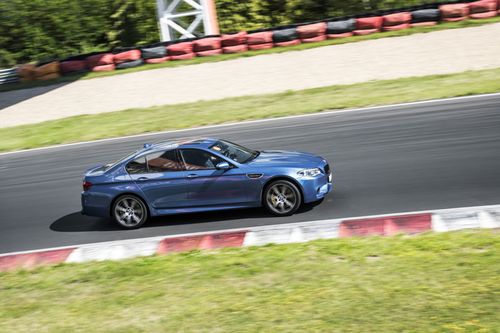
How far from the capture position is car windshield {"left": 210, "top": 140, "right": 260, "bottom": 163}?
40.2 feet

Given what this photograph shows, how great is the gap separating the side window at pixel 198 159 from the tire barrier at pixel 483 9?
1952cm

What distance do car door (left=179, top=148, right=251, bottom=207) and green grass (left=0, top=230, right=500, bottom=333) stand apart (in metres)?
1.70

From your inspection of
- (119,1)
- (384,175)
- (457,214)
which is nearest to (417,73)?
(384,175)

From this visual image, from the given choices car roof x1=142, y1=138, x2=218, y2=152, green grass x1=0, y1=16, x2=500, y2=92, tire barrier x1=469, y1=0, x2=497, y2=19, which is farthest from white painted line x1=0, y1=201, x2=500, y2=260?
tire barrier x1=469, y1=0, x2=497, y2=19

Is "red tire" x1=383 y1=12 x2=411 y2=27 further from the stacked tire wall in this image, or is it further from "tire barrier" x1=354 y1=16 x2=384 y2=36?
"tire barrier" x1=354 y1=16 x2=384 y2=36

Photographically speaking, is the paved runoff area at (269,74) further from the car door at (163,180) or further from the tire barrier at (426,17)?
the car door at (163,180)

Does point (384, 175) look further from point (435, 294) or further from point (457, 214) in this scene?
point (435, 294)

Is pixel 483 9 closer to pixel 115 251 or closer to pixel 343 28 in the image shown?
pixel 343 28

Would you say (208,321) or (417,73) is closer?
(208,321)

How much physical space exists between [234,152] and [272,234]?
205 centimetres

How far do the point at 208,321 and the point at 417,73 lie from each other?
1605 cm

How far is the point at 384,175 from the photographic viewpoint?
1348 cm

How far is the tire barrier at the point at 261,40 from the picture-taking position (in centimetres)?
2970

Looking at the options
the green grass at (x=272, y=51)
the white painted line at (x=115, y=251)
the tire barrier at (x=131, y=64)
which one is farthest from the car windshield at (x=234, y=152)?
the tire barrier at (x=131, y=64)
